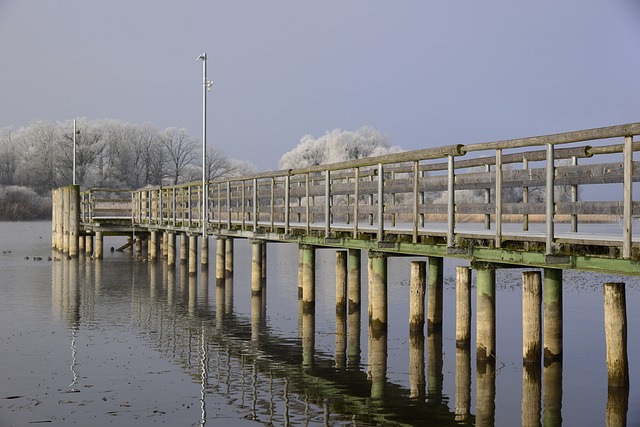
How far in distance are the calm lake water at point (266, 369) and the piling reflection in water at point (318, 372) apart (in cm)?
3

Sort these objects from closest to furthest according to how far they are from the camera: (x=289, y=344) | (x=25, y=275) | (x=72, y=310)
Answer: (x=289, y=344) < (x=72, y=310) < (x=25, y=275)

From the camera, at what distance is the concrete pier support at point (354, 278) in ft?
69.3

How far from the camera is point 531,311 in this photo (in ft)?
48.2

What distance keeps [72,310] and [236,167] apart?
9906 centimetres

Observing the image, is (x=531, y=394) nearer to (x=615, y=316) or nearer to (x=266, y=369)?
(x=615, y=316)

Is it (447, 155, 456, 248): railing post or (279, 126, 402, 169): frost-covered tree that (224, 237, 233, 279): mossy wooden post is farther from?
(279, 126, 402, 169): frost-covered tree

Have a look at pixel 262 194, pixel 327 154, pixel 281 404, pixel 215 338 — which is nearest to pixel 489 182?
pixel 281 404

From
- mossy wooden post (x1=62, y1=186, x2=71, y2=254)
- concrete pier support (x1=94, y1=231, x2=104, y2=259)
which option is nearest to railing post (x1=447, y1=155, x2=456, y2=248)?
concrete pier support (x1=94, y1=231, x2=104, y2=259)

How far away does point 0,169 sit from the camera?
107m

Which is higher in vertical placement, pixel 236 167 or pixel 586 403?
pixel 236 167

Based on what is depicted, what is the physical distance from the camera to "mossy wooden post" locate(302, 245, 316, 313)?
23203mm

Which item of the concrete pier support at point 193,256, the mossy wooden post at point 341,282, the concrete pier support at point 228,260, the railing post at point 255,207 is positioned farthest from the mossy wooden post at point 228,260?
the mossy wooden post at point 341,282

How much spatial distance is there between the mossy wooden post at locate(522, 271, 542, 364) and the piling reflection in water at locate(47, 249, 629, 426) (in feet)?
0.83

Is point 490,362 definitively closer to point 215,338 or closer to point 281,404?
point 281,404
